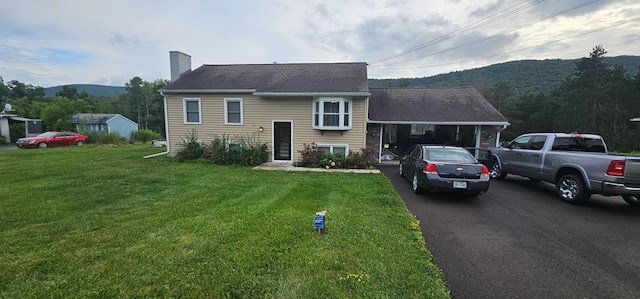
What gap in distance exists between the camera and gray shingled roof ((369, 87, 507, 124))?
13616 mm

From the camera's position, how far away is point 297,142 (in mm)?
12578

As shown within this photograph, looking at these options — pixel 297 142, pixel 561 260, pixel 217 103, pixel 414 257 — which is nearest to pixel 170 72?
pixel 217 103

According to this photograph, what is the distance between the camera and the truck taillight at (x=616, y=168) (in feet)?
17.5

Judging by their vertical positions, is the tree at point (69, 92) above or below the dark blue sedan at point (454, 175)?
above

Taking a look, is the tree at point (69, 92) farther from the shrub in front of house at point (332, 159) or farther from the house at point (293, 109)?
the shrub in front of house at point (332, 159)

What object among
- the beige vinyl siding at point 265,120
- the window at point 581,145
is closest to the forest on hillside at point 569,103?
the window at point 581,145

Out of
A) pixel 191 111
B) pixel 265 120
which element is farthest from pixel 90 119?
pixel 265 120

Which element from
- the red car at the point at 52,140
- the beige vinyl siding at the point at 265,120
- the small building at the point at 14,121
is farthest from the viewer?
the small building at the point at 14,121

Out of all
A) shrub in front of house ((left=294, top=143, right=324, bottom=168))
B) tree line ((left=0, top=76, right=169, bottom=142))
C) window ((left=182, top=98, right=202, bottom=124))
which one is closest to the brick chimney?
window ((left=182, top=98, right=202, bottom=124))

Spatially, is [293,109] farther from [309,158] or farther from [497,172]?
[497,172]

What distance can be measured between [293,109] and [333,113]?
6.29ft

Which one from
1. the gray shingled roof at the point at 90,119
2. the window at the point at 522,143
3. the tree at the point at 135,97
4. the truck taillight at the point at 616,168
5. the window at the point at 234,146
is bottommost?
the window at the point at 234,146

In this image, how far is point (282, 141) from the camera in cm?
1327

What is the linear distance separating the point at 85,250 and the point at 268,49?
1743 centimetres
